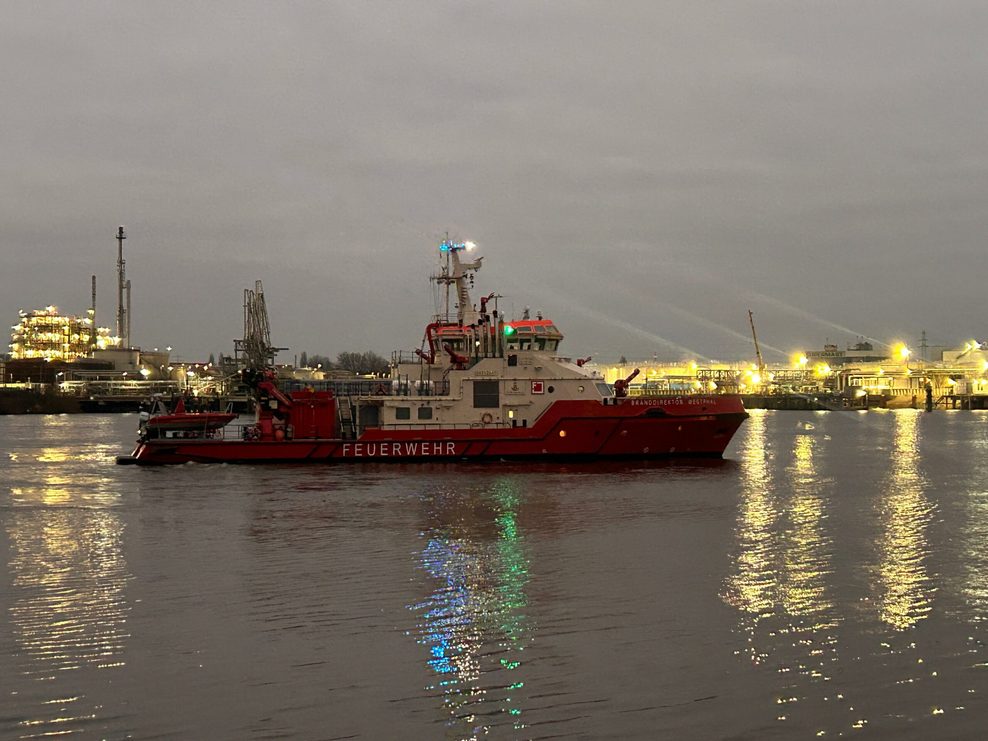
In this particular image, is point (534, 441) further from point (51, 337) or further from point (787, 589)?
point (51, 337)

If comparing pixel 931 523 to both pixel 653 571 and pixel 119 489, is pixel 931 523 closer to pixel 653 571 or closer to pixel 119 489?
pixel 653 571

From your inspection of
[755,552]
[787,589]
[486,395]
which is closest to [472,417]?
[486,395]

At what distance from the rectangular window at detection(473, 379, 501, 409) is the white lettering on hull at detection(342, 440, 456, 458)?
1.98 m

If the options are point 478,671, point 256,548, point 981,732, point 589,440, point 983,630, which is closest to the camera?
point 981,732

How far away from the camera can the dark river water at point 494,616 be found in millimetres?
10695

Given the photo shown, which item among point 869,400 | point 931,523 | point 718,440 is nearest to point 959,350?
point 869,400

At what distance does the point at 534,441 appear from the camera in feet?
121

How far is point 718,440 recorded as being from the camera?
128 feet

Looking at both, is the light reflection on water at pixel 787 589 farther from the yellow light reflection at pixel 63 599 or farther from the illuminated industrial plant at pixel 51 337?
the illuminated industrial plant at pixel 51 337

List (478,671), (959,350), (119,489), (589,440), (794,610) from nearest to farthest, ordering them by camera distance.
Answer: (478,671)
(794,610)
(119,489)
(589,440)
(959,350)

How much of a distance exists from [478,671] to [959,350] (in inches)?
7932

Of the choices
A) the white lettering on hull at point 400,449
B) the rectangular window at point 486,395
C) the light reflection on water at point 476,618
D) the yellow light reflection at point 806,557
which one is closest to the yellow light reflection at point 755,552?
the yellow light reflection at point 806,557

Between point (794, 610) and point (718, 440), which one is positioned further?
point (718, 440)

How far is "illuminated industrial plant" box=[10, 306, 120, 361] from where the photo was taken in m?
163
